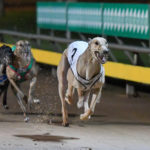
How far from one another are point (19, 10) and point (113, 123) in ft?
71.2

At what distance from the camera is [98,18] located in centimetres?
1341

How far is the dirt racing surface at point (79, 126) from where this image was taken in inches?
243

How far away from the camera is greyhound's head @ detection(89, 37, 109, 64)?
6.44 m

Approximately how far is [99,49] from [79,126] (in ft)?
4.19

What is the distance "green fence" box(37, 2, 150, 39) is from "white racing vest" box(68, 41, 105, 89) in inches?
171

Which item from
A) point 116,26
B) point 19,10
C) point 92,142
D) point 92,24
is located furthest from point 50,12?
point 19,10

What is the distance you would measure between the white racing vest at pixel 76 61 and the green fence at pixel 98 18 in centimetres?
433

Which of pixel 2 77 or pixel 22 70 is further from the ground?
pixel 22 70

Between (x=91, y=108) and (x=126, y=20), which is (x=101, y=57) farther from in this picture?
(x=126, y=20)

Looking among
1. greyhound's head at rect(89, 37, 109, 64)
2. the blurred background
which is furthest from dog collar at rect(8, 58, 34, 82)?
the blurred background

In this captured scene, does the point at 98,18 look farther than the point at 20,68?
Yes

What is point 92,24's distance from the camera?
13.8 meters

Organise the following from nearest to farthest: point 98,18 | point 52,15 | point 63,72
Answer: point 63,72 → point 98,18 → point 52,15

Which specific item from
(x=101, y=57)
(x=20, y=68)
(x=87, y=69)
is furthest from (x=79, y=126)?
(x=20, y=68)
